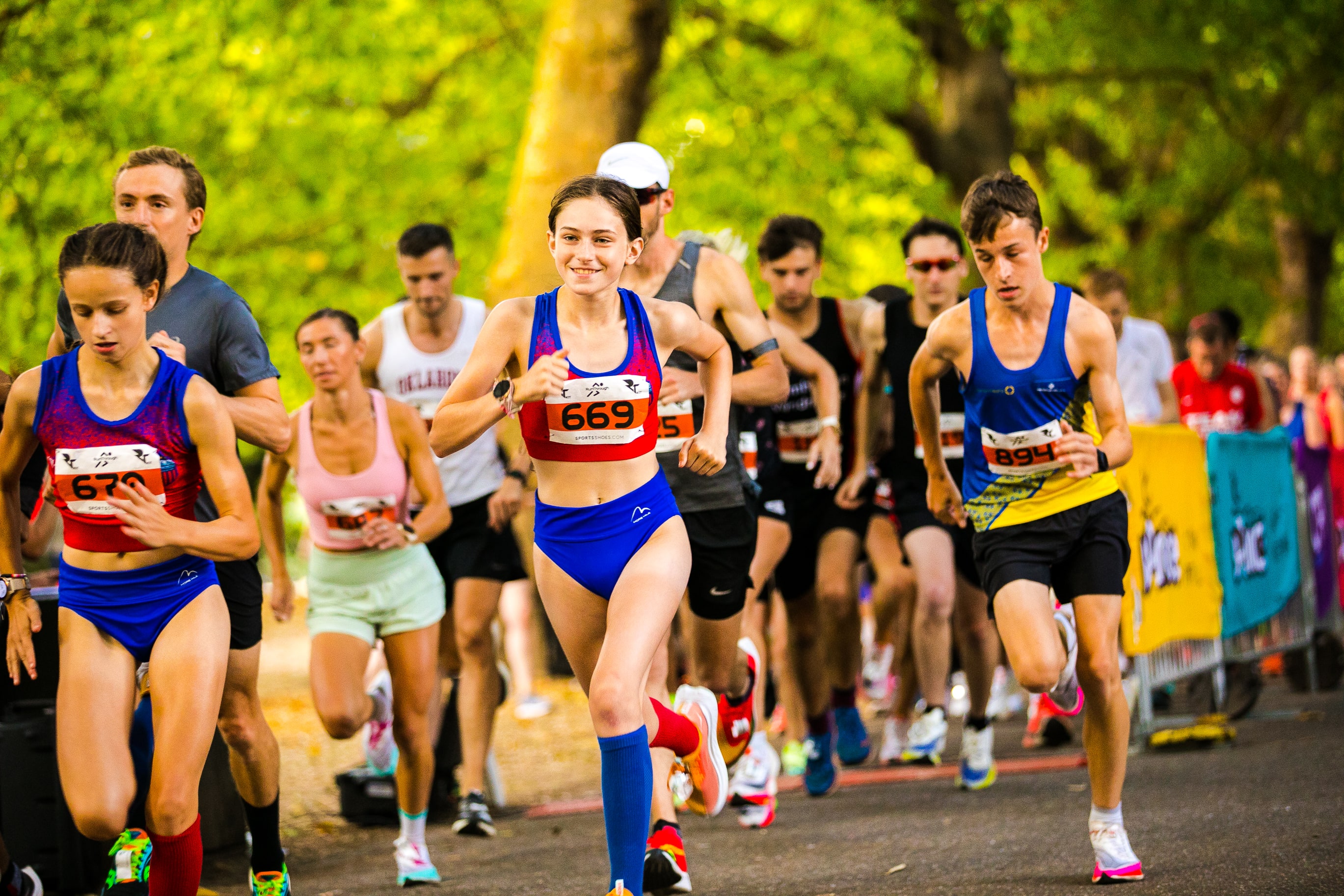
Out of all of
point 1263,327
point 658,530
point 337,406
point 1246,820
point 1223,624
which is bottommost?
point 1246,820

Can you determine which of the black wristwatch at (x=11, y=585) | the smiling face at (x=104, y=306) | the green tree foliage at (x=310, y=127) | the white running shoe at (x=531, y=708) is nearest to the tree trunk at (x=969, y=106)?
the green tree foliage at (x=310, y=127)

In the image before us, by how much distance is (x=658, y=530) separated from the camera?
510cm

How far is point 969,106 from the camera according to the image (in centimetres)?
1952

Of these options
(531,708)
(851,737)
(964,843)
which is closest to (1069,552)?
(964,843)

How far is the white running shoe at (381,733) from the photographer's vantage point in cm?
786

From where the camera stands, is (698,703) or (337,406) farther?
(337,406)

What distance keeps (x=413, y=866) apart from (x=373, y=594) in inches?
45.2

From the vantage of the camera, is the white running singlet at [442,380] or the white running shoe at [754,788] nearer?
the white running shoe at [754,788]

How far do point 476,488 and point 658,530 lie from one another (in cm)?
331

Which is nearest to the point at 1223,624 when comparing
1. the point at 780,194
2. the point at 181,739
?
the point at 181,739

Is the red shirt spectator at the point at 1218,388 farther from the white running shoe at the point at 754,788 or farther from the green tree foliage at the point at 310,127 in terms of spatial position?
the green tree foliage at the point at 310,127

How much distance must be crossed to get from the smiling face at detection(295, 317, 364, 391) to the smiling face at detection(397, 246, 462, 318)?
1.07 m

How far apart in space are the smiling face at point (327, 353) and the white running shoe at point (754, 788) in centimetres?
255

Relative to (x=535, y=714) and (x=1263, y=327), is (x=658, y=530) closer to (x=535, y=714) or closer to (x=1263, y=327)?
(x=535, y=714)
